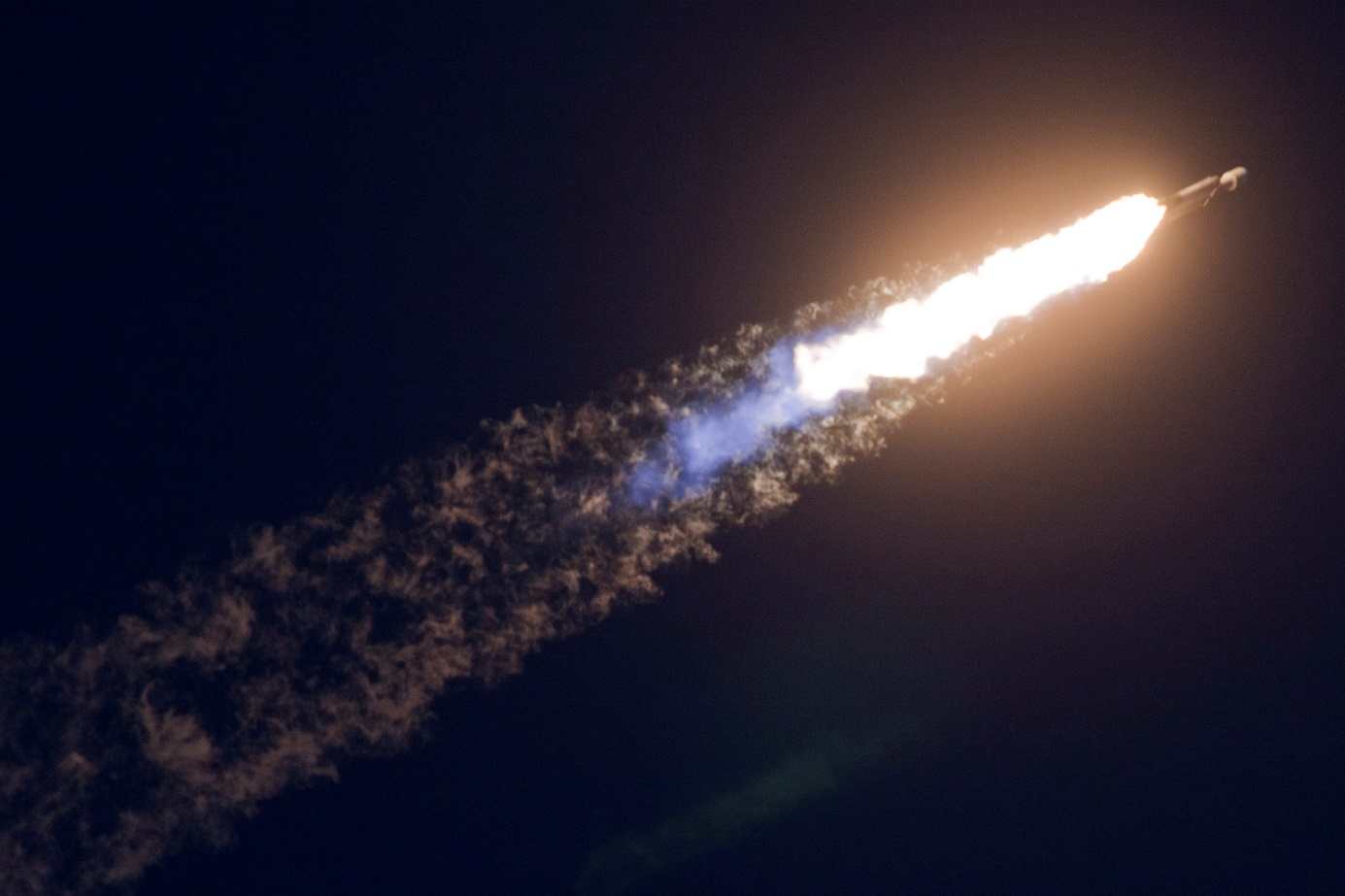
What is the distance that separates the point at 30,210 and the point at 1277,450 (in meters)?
21.9

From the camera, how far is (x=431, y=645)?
10.2 meters

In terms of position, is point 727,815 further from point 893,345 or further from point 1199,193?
point 1199,193

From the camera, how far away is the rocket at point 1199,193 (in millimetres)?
10195

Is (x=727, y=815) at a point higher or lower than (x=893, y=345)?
lower

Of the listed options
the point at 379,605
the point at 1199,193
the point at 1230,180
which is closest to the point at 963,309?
the point at 1199,193

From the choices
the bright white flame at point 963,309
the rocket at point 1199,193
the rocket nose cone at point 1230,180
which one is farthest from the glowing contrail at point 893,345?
the rocket nose cone at point 1230,180

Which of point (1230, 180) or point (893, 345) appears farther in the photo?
point (893, 345)

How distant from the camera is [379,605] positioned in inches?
405

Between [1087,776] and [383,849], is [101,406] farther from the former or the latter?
[1087,776]

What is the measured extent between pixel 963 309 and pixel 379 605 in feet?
35.9

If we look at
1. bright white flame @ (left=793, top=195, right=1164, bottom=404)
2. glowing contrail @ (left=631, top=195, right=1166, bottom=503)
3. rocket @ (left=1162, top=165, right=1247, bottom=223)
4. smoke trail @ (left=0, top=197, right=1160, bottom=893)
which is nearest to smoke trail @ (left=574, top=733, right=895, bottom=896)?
smoke trail @ (left=0, top=197, right=1160, bottom=893)

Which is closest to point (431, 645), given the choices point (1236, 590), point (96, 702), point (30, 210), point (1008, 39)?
point (96, 702)

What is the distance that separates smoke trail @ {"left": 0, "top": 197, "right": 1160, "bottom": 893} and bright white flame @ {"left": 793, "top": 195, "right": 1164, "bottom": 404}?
304mm

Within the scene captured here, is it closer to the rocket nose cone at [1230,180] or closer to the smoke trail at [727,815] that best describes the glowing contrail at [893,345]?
the rocket nose cone at [1230,180]
